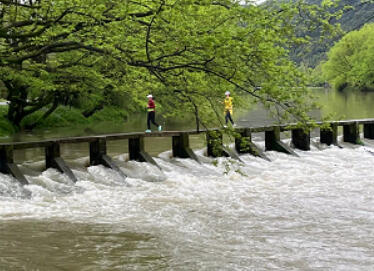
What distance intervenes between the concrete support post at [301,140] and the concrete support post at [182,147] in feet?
18.8

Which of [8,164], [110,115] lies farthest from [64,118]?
[8,164]

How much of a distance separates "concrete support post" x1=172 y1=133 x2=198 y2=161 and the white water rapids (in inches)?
55.3

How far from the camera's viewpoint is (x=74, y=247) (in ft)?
30.0

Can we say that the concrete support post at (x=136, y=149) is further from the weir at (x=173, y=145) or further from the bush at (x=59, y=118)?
the bush at (x=59, y=118)

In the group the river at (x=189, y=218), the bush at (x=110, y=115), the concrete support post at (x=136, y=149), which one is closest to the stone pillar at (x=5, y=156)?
the river at (x=189, y=218)

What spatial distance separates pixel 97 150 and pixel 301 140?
31.2ft

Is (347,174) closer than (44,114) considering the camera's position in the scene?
Yes

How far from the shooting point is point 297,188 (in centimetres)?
1497

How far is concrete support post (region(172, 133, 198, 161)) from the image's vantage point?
767 inches

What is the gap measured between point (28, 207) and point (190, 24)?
18.5 ft

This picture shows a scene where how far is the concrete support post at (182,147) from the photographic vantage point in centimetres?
1948

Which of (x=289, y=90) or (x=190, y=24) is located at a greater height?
(x=190, y=24)

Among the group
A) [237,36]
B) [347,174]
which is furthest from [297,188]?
[237,36]

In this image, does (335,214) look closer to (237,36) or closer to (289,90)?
(289,90)
